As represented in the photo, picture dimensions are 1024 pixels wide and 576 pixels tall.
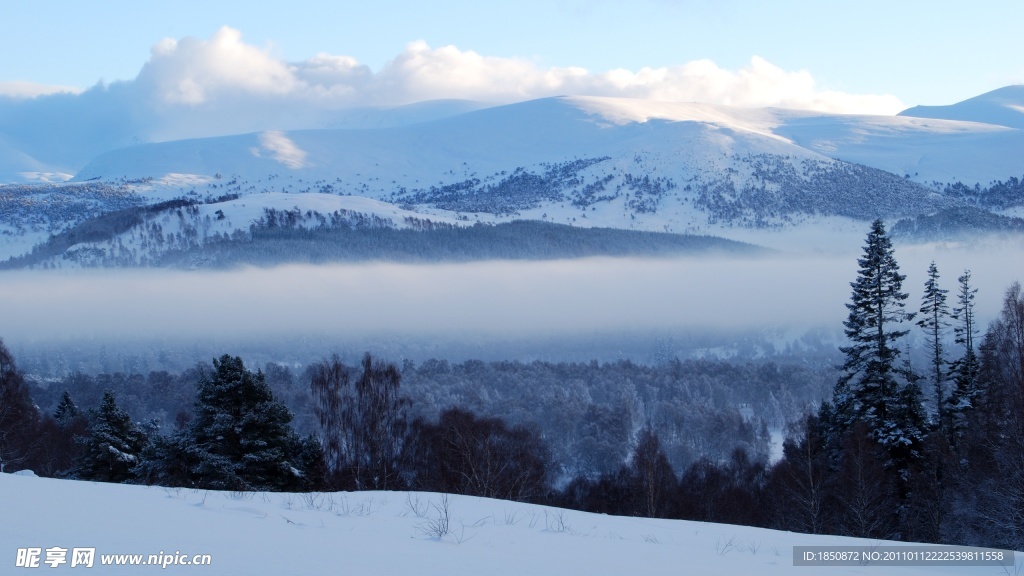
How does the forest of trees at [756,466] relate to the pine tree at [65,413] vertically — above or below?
above

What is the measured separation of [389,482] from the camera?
34.6 m

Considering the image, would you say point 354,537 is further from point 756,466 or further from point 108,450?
point 756,466

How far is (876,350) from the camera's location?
30.0 meters

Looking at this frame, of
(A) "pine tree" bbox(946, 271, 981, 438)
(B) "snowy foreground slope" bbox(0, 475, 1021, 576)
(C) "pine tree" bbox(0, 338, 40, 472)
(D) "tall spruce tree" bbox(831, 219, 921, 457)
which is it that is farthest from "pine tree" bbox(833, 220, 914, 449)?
(C) "pine tree" bbox(0, 338, 40, 472)

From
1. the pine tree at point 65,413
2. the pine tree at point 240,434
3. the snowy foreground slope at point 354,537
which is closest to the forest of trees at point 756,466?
the pine tree at point 240,434

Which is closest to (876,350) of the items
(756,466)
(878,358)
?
(878,358)

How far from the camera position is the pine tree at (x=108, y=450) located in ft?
96.9

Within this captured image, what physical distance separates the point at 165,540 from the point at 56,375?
13763 centimetres

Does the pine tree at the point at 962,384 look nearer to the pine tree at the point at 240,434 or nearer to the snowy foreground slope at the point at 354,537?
the snowy foreground slope at the point at 354,537

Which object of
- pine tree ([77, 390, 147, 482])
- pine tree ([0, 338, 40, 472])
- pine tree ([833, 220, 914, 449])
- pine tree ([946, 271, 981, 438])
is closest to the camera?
pine tree ([77, 390, 147, 482])

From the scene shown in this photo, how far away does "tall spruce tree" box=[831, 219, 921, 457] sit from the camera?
29.6 meters

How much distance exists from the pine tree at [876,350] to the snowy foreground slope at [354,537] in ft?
55.9

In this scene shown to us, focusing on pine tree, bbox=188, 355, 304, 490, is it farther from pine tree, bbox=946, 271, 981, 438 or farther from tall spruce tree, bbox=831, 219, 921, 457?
pine tree, bbox=946, 271, 981, 438

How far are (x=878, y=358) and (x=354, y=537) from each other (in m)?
24.5
